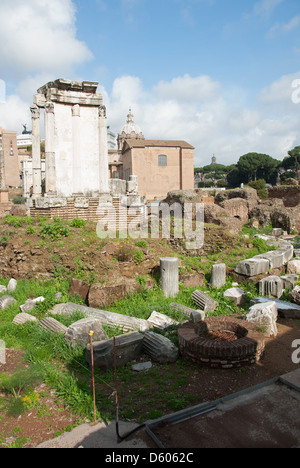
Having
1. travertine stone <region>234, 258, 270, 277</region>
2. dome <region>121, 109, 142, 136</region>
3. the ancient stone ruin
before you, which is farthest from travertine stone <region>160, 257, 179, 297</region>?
dome <region>121, 109, 142, 136</region>

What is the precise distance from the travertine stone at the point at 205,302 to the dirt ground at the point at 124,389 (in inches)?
56.1

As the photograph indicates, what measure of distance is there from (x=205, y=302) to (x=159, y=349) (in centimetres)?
220

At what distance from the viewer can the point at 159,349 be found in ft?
15.4

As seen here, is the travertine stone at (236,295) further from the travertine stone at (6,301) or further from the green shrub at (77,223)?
the green shrub at (77,223)

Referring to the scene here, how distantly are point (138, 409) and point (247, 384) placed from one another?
1.40 meters

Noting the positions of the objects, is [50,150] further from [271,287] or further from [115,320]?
[271,287]

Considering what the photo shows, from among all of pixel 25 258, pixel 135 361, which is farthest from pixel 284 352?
pixel 25 258

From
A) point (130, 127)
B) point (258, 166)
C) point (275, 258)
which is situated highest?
point (130, 127)

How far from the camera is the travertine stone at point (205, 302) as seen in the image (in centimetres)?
658

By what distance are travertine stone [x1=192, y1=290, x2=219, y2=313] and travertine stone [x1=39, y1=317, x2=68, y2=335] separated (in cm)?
278

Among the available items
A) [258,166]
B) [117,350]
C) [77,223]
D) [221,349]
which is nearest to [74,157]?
[77,223]

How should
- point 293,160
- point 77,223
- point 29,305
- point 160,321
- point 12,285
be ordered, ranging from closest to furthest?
point 160,321 → point 29,305 → point 12,285 → point 77,223 → point 293,160

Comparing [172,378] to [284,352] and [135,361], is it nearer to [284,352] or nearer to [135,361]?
[135,361]

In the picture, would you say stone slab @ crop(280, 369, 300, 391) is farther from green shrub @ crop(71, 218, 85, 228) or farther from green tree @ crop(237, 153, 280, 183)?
green tree @ crop(237, 153, 280, 183)
